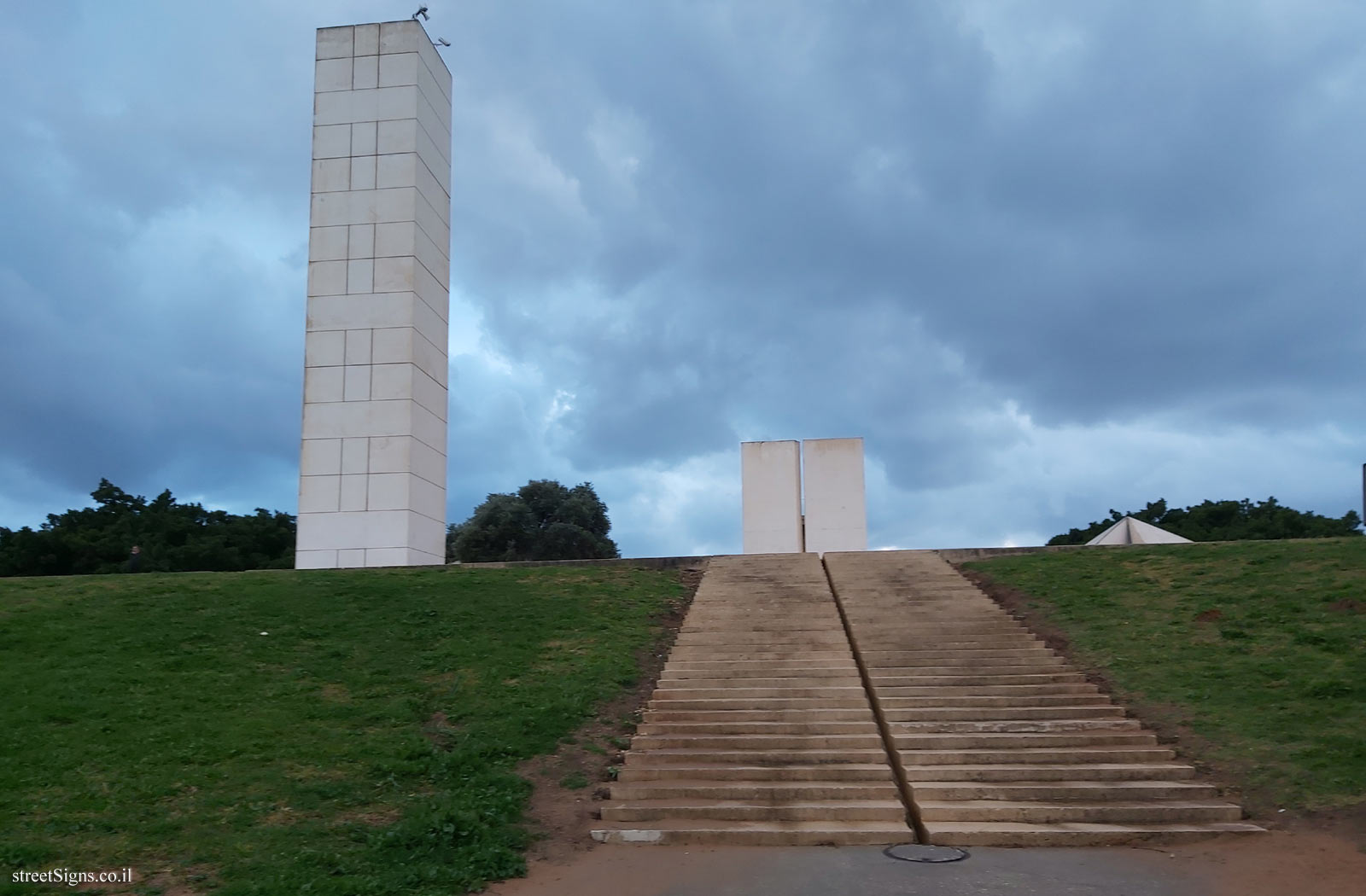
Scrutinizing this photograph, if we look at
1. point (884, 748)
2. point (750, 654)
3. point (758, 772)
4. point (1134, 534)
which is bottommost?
point (758, 772)

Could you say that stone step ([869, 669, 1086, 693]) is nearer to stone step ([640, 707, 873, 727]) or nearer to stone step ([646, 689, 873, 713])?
stone step ([646, 689, 873, 713])

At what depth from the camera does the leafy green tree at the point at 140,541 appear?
32.1 meters

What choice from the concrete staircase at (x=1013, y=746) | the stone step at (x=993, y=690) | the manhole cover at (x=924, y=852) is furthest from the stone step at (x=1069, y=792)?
the stone step at (x=993, y=690)

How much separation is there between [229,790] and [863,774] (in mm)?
5069

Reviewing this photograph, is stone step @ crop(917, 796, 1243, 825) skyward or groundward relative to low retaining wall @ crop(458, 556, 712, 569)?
groundward

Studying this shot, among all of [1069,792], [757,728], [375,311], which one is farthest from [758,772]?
[375,311]

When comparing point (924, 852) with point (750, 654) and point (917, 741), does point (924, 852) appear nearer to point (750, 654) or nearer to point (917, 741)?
point (917, 741)

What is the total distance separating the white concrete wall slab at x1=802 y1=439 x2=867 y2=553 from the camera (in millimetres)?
19312

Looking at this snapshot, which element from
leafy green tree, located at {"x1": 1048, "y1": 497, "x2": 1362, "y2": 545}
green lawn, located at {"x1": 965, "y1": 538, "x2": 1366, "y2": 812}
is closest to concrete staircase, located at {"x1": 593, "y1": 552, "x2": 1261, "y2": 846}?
green lawn, located at {"x1": 965, "y1": 538, "x2": 1366, "y2": 812}

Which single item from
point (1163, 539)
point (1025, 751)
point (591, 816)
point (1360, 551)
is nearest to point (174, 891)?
point (591, 816)

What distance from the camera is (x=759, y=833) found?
300 inches

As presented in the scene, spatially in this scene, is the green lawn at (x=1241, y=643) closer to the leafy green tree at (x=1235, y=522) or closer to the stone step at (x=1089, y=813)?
the stone step at (x=1089, y=813)

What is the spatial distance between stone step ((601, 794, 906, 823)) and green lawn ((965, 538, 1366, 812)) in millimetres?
2889

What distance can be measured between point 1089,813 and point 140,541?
107 ft
